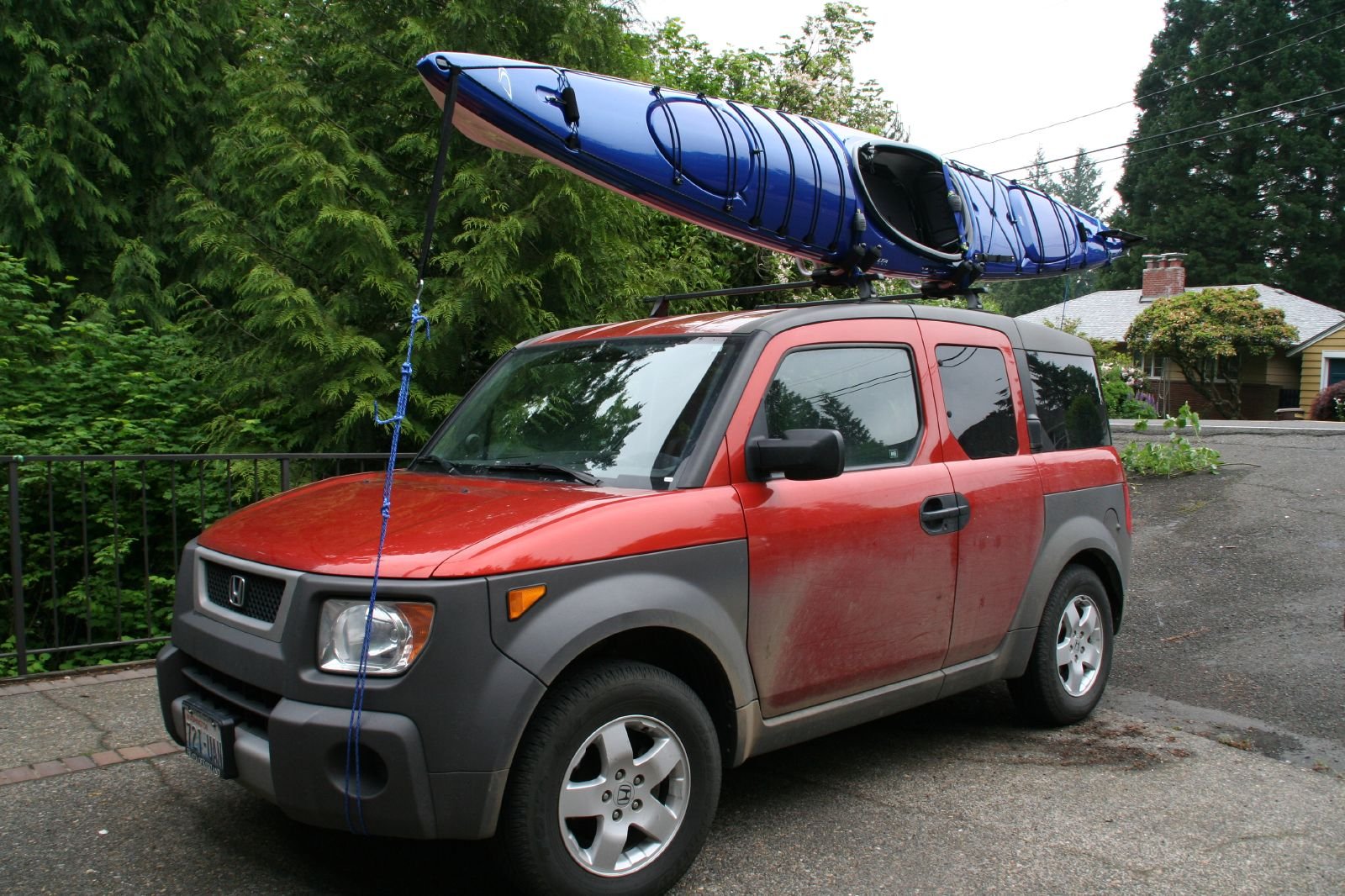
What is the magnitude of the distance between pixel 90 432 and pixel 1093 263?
7969 millimetres

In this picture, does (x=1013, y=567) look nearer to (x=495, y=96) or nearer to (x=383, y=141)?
(x=495, y=96)

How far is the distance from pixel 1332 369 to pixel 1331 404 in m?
6.43

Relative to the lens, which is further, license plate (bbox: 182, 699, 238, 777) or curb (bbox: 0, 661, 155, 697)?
curb (bbox: 0, 661, 155, 697)

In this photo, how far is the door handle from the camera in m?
4.16

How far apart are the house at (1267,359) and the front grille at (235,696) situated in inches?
1166

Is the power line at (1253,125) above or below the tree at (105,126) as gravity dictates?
above

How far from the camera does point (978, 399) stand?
4.70 metres

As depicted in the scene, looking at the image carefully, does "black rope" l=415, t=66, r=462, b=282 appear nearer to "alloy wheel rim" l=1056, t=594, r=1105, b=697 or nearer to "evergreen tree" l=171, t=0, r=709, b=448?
"alloy wheel rim" l=1056, t=594, r=1105, b=697

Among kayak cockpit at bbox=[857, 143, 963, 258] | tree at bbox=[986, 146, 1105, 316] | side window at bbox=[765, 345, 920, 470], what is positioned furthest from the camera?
tree at bbox=[986, 146, 1105, 316]

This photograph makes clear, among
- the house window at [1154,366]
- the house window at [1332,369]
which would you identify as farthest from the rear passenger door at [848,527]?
the house window at [1154,366]

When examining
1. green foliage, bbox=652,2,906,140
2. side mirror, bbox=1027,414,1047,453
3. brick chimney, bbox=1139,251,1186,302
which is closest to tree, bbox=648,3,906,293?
green foliage, bbox=652,2,906,140

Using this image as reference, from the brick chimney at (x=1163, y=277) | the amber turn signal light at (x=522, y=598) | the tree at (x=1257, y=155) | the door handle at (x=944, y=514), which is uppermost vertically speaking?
the tree at (x=1257, y=155)

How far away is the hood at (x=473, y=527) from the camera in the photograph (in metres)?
2.93

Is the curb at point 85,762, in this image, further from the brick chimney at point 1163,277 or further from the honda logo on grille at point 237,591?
the brick chimney at point 1163,277
